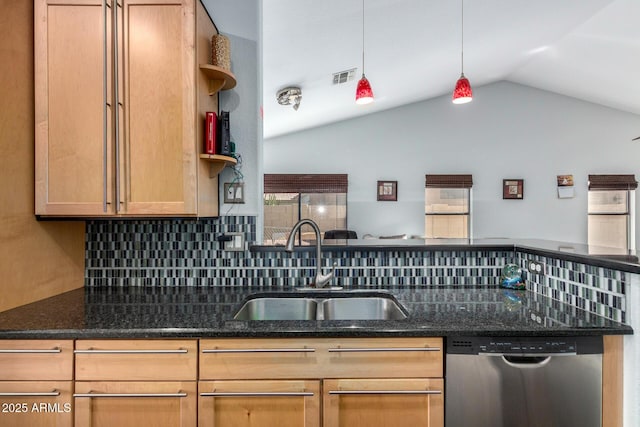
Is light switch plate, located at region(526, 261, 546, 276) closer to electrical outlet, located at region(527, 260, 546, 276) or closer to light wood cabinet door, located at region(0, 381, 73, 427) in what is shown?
electrical outlet, located at region(527, 260, 546, 276)

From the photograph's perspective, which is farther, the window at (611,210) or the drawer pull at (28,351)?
the window at (611,210)

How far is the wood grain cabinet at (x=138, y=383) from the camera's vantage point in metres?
1.19

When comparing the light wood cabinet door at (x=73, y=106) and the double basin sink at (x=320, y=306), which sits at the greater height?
the light wood cabinet door at (x=73, y=106)

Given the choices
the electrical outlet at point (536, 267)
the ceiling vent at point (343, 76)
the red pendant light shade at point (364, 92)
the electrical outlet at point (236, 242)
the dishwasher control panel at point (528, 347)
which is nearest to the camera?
the dishwasher control panel at point (528, 347)

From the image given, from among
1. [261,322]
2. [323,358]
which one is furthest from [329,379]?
[261,322]

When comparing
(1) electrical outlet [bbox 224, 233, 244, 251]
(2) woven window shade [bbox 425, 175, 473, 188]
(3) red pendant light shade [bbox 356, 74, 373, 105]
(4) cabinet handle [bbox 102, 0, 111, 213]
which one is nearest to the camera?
(4) cabinet handle [bbox 102, 0, 111, 213]

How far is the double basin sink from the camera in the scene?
1708mm

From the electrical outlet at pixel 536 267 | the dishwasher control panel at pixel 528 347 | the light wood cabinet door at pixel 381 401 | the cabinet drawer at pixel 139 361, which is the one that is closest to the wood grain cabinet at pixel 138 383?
the cabinet drawer at pixel 139 361

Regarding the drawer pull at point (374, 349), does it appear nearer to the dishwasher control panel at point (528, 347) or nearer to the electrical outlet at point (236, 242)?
the dishwasher control panel at point (528, 347)

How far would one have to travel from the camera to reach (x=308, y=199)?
552 centimetres

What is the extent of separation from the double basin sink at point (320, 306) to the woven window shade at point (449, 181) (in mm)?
4086

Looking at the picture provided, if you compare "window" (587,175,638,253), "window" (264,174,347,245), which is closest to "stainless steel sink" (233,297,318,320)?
"window" (264,174,347,245)

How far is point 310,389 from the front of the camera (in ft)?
3.94

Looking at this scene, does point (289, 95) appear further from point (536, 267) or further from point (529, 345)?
point (529, 345)
